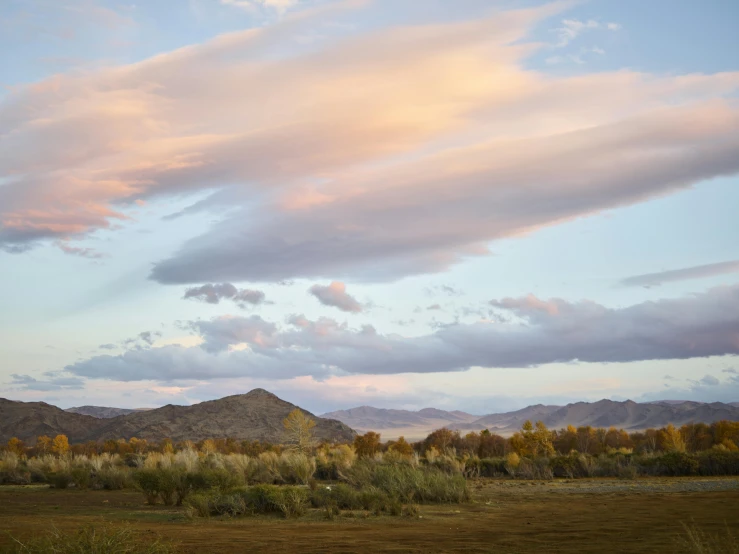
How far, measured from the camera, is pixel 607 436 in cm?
8244

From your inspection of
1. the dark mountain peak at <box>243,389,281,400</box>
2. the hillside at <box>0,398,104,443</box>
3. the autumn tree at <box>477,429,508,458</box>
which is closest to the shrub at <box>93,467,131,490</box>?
the autumn tree at <box>477,429,508,458</box>

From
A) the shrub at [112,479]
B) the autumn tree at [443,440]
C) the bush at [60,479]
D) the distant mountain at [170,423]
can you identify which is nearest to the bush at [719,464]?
the shrub at [112,479]

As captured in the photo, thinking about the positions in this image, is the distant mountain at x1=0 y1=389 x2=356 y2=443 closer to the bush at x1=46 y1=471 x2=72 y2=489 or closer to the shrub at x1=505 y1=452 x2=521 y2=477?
the shrub at x1=505 y1=452 x2=521 y2=477

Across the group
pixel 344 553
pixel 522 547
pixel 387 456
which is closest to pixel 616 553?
pixel 522 547

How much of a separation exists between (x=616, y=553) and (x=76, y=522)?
49.4ft

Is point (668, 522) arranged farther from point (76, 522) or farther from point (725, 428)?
point (725, 428)

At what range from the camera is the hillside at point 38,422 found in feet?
391

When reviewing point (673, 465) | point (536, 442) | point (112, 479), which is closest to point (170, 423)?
point (536, 442)

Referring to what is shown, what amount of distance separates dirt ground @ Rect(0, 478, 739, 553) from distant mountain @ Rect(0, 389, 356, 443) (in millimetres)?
89501

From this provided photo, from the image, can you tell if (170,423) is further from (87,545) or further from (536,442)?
(87,545)

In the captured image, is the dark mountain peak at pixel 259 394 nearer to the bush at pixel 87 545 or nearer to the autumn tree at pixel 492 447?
the autumn tree at pixel 492 447

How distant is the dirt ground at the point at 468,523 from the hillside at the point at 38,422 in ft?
313

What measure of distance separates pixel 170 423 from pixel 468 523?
111143 millimetres

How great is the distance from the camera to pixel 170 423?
4916 inches
